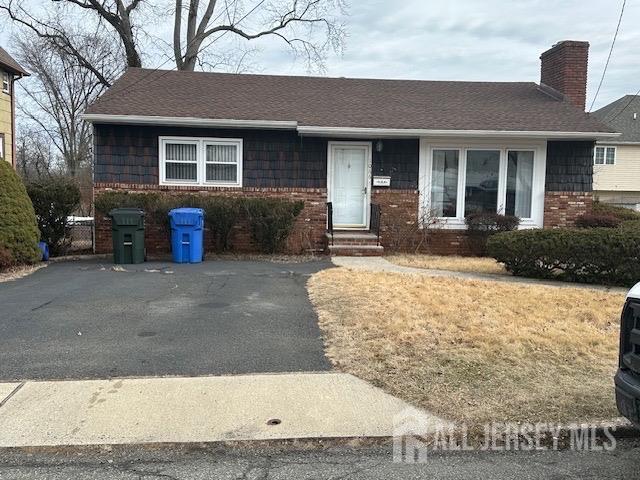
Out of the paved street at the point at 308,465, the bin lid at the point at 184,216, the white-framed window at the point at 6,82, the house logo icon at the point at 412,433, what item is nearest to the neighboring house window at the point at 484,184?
the bin lid at the point at 184,216

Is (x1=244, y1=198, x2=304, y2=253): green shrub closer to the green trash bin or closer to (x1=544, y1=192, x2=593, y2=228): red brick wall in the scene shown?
the green trash bin

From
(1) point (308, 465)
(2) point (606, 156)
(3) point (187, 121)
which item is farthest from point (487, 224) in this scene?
(2) point (606, 156)

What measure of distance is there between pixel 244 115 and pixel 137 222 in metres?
3.87

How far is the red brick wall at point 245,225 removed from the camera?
45.3 feet

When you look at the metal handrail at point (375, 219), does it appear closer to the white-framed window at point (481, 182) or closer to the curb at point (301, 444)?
the white-framed window at point (481, 182)

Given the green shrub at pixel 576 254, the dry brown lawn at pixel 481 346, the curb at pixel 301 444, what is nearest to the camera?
the curb at pixel 301 444

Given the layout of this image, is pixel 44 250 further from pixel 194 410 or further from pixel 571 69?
pixel 571 69

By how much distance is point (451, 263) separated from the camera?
1252 cm

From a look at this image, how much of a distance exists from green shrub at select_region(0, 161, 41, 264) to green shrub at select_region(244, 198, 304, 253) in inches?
177

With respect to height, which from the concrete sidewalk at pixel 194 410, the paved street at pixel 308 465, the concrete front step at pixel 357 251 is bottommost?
the paved street at pixel 308 465

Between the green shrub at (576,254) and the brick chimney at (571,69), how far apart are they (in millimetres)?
7845

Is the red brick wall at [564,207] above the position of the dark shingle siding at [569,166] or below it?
below

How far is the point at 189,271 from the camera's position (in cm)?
1088

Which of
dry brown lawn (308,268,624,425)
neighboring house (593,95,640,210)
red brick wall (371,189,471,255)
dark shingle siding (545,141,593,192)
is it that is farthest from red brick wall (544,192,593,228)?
neighboring house (593,95,640,210)
